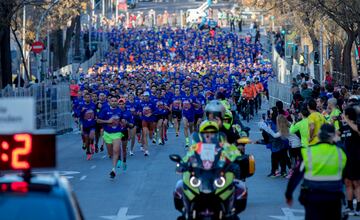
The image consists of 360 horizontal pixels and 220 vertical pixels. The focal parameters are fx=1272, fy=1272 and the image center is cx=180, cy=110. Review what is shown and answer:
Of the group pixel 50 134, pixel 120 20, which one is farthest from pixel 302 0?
pixel 120 20

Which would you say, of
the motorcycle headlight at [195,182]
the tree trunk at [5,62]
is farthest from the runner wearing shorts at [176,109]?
the motorcycle headlight at [195,182]

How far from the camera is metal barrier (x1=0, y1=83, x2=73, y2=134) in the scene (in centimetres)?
4300

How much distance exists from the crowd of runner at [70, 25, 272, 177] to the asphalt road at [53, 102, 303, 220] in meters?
0.48

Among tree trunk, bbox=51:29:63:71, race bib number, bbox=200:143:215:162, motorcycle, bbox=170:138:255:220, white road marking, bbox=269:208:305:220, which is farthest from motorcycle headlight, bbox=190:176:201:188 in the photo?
tree trunk, bbox=51:29:63:71

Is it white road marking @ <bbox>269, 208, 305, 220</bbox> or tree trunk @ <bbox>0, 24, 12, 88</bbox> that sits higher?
tree trunk @ <bbox>0, 24, 12, 88</bbox>

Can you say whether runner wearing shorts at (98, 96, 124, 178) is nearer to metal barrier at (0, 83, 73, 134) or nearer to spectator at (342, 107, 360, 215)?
spectator at (342, 107, 360, 215)

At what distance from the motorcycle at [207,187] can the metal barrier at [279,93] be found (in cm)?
3136

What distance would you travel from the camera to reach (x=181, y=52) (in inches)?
3708

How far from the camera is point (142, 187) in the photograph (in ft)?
78.6

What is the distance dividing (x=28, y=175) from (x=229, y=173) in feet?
16.2

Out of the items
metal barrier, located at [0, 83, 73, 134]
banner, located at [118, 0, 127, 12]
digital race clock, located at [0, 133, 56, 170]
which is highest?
banner, located at [118, 0, 127, 12]

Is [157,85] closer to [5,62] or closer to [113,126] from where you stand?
[5,62]

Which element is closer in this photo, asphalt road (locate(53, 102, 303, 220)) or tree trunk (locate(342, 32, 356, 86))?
asphalt road (locate(53, 102, 303, 220))

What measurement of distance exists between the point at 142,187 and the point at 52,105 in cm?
2203
